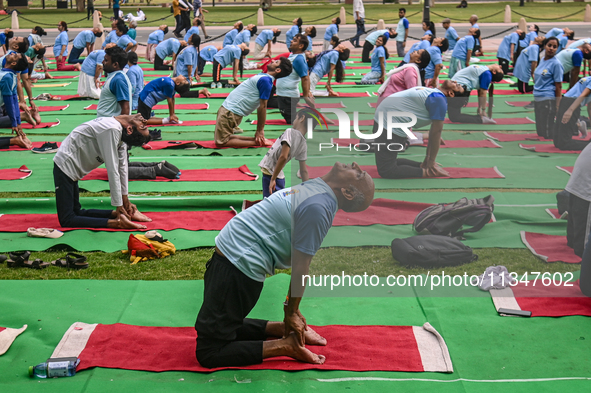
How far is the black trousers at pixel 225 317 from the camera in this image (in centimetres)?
349

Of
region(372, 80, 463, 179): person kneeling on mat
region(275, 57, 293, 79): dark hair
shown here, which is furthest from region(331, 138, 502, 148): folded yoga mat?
region(275, 57, 293, 79): dark hair

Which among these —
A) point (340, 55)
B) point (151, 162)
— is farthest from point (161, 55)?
point (151, 162)

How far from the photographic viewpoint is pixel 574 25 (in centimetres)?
2806

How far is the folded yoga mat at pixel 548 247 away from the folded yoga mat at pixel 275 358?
1.39 meters

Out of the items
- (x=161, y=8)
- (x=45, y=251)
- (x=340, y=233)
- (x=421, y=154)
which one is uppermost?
(x=161, y=8)

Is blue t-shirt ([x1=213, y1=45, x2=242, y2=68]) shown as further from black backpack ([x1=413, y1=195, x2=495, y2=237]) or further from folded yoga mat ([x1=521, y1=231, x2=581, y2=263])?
folded yoga mat ([x1=521, y1=231, x2=581, y2=263])

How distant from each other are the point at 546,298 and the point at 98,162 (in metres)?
4.24

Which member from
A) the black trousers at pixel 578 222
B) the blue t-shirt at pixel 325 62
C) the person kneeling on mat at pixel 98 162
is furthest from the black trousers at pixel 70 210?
the blue t-shirt at pixel 325 62

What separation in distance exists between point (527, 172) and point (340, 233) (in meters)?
1.76

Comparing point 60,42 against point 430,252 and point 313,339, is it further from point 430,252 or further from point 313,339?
point 313,339

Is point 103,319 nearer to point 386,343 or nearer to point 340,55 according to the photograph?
point 386,343

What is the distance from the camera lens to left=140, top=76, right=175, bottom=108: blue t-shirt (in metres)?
10.2

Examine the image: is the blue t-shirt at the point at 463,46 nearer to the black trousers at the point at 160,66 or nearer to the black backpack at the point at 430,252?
the black trousers at the point at 160,66

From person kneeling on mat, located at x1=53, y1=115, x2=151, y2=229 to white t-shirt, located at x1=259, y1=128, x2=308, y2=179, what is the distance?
119cm
